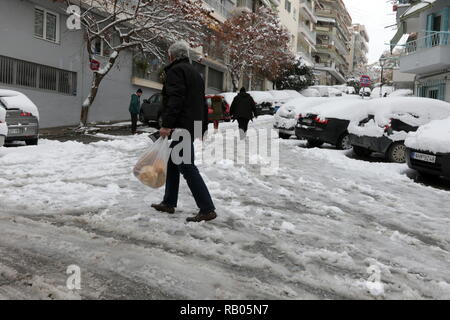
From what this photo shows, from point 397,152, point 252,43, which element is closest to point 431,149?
point 397,152

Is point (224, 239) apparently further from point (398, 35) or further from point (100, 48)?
point (398, 35)

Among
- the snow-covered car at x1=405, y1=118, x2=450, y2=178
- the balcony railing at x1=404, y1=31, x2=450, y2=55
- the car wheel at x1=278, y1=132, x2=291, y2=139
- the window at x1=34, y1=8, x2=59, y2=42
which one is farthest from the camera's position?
the balcony railing at x1=404, y1=31, x2=450, y2=55

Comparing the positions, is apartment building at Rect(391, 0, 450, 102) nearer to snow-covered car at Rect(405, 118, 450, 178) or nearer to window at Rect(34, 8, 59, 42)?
snow-covered car at Rect(405, 118, 450, 178)

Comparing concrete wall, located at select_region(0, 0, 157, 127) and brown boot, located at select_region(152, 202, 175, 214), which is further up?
concrete wall, located at select_region(0, 0, 157, 127)

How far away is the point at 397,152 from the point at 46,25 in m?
14.9

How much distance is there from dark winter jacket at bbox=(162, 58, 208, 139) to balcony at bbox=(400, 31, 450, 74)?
69.3 ft

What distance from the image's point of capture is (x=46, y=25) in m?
18.8

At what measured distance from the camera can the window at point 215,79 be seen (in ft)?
118

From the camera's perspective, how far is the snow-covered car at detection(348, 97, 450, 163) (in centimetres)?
1084

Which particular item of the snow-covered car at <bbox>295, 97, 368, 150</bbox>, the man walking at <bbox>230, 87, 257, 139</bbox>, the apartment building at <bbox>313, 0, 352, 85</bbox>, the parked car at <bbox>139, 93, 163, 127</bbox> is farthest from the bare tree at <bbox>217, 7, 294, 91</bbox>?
the apartment building at <bbox>313, 0, 352, 85</bbox>

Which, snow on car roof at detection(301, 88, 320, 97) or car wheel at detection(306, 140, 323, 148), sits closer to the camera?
car wheel at detection(306, 140, 323, 148)

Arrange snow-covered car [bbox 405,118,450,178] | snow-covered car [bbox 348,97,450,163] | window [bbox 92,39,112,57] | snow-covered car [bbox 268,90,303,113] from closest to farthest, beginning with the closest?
snow-covered car [bbox 405,118,450,178] → snow-covered car [bbox 348,97,450,163] → window [bbox 92,39,112,57] → snow-covered car [bbox 268,90,303,113]
